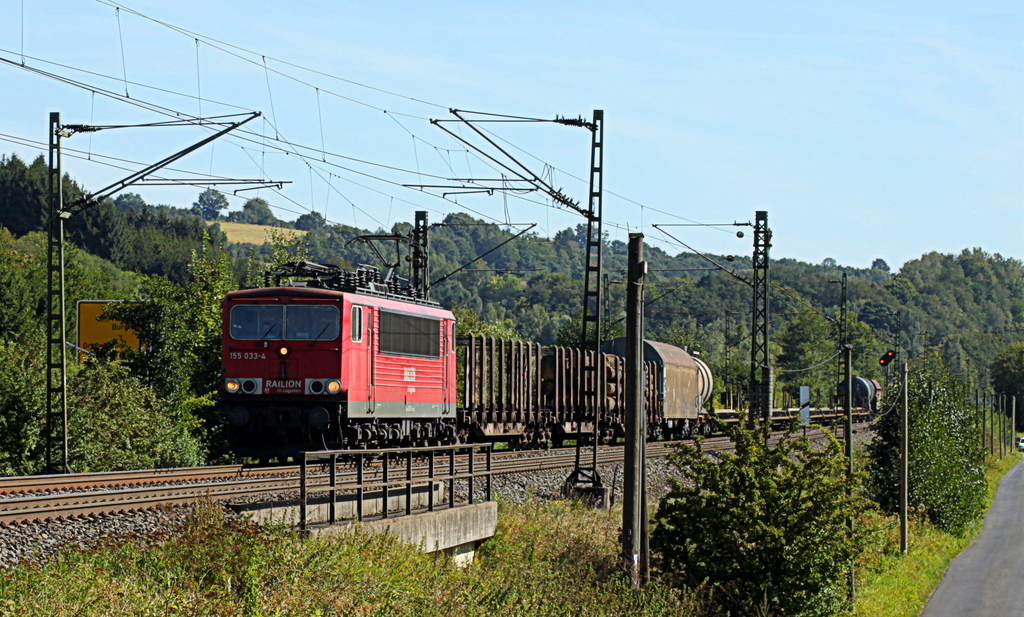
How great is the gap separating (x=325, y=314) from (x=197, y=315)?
515 inches

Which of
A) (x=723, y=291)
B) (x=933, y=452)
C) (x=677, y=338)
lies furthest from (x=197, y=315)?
(x=723, y=291)

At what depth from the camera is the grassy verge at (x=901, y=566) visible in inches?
1061

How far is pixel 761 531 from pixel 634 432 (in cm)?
333

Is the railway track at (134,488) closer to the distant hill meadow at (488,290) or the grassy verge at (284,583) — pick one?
the grassy verge at (284,583)

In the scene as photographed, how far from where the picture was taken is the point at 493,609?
40.2ft

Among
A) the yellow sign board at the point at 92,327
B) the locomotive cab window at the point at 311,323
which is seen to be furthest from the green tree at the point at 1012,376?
the locomotive cab window at the point at 311,323

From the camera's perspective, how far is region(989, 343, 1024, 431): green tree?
145 m

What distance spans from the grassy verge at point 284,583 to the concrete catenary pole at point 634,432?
0.46 meters

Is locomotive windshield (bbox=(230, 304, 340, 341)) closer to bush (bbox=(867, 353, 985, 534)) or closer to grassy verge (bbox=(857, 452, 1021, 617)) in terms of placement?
grassy verge (bbox=(857, 452, 1021, 617))

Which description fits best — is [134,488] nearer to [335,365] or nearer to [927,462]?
[335,365]

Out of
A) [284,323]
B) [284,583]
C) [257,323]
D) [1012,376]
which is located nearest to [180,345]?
[257,323]

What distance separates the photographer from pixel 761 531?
58.0ft

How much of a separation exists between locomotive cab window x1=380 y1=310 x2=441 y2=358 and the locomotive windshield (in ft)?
5.03

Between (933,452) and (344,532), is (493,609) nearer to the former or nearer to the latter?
(344,532)
